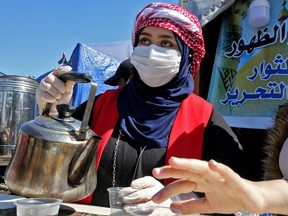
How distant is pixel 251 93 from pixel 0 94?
6.46 feet

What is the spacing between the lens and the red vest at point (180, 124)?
128cm

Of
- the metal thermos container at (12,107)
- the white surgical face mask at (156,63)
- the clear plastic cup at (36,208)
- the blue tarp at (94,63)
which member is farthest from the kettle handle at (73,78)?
the blue tarp at (94,63)

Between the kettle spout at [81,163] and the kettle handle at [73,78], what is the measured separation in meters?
A: 0.16

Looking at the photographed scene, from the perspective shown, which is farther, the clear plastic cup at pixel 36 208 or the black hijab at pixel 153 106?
the black hijab at pixel 153 106

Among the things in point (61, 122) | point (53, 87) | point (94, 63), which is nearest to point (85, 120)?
point (61, 122)

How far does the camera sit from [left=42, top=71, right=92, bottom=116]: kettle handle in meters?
0.95

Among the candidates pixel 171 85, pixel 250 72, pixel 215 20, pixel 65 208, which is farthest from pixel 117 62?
pixel 65 208

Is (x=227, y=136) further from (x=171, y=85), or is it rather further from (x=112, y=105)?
(x=112, y=105)

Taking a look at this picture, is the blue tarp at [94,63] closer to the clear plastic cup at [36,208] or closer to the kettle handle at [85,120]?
the kettle handle at [85,120]

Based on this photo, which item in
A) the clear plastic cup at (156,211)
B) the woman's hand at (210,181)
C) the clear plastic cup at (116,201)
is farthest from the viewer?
the clear plastic cup at (116,201)

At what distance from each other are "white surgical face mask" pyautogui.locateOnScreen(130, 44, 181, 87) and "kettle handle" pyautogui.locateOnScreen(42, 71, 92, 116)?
44 cm

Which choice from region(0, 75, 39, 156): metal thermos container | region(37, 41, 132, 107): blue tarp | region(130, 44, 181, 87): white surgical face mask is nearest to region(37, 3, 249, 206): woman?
region(130, 44, 181, 87): white surgical face mask

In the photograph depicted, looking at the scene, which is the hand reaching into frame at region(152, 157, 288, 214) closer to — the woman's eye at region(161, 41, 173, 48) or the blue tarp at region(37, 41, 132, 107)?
the woman's eye at region(161, 41, 173, 48)

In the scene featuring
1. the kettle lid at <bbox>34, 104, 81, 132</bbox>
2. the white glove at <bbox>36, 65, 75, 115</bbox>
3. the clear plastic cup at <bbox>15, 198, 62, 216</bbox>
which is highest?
the white glove at <bbox>36, 65, 75, 115</bbox>
